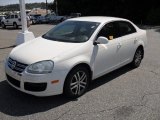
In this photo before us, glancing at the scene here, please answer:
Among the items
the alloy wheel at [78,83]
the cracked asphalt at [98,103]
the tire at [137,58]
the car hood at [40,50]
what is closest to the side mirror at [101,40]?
the car hood at [40,50]

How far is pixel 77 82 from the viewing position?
5.09m

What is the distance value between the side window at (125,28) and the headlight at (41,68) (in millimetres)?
2607

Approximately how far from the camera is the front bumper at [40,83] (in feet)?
14.9

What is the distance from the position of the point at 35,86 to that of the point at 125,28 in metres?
3.26

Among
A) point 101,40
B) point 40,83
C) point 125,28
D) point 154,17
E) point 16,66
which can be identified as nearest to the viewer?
point 40,83

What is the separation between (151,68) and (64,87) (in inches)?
136

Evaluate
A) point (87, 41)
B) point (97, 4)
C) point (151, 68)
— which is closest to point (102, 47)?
point (87, 41)

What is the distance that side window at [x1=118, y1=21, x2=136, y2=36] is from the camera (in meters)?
6.58

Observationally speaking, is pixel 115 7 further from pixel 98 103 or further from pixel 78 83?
pixel 98 103

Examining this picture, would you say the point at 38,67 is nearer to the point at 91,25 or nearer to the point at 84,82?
the point at 84,82

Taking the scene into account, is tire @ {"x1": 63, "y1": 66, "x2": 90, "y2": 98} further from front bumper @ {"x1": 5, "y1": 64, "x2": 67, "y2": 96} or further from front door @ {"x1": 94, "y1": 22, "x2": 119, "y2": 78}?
front door @ {"x1": 94, "y1": 22, "x2": 119, "y2": 78}

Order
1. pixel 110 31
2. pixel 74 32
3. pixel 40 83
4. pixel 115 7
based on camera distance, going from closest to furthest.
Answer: pixel 40 83 < pixel 74 32 < pixel 110 31 < pixel 115 7

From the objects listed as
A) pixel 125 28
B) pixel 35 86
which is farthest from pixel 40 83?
pixel 125 28

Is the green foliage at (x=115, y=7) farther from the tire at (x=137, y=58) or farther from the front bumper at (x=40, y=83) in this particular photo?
the front bumper at (x=40, y=83)
